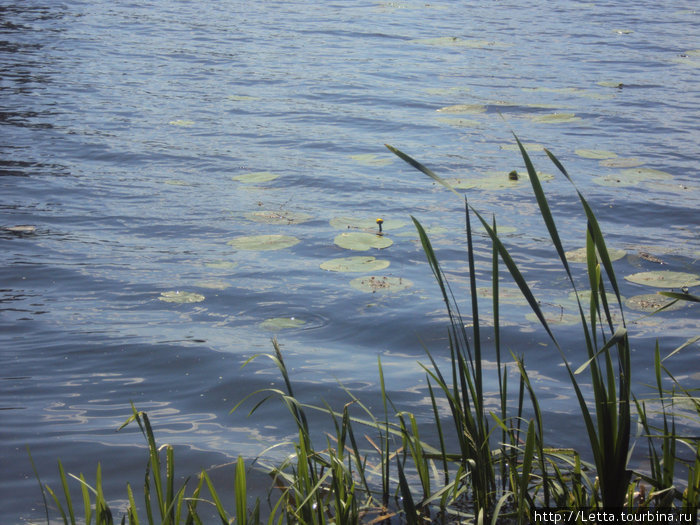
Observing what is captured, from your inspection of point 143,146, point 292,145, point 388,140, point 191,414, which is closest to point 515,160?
point 388,140

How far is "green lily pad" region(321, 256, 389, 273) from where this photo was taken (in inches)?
154

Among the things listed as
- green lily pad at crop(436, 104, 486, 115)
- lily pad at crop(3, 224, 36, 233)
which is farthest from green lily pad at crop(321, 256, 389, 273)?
green lily pad at crop(436, 104, 486, 115)

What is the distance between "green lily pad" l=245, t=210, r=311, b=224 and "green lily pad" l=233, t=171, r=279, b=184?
72cm

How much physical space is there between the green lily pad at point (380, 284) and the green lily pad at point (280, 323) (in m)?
0.45

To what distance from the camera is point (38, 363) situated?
301cm

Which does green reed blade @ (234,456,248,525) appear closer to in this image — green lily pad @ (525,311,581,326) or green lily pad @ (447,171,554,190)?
green lily pad @ (525,311,581,326)

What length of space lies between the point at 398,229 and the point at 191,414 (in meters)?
2.18

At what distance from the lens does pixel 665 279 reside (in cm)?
367

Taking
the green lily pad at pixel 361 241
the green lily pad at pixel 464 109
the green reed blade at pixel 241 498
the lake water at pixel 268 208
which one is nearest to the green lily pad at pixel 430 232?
the lake water at pixel 268 208

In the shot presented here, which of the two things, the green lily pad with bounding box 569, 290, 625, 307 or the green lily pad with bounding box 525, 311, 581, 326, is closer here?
the green lily pad with bounding box 525, 311, 581, 326

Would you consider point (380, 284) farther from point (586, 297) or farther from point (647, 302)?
point (647, 302)

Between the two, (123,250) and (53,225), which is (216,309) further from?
(53,225)

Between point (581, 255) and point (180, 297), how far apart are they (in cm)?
212

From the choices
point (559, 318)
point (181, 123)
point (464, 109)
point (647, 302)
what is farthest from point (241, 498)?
point (464, 109)
